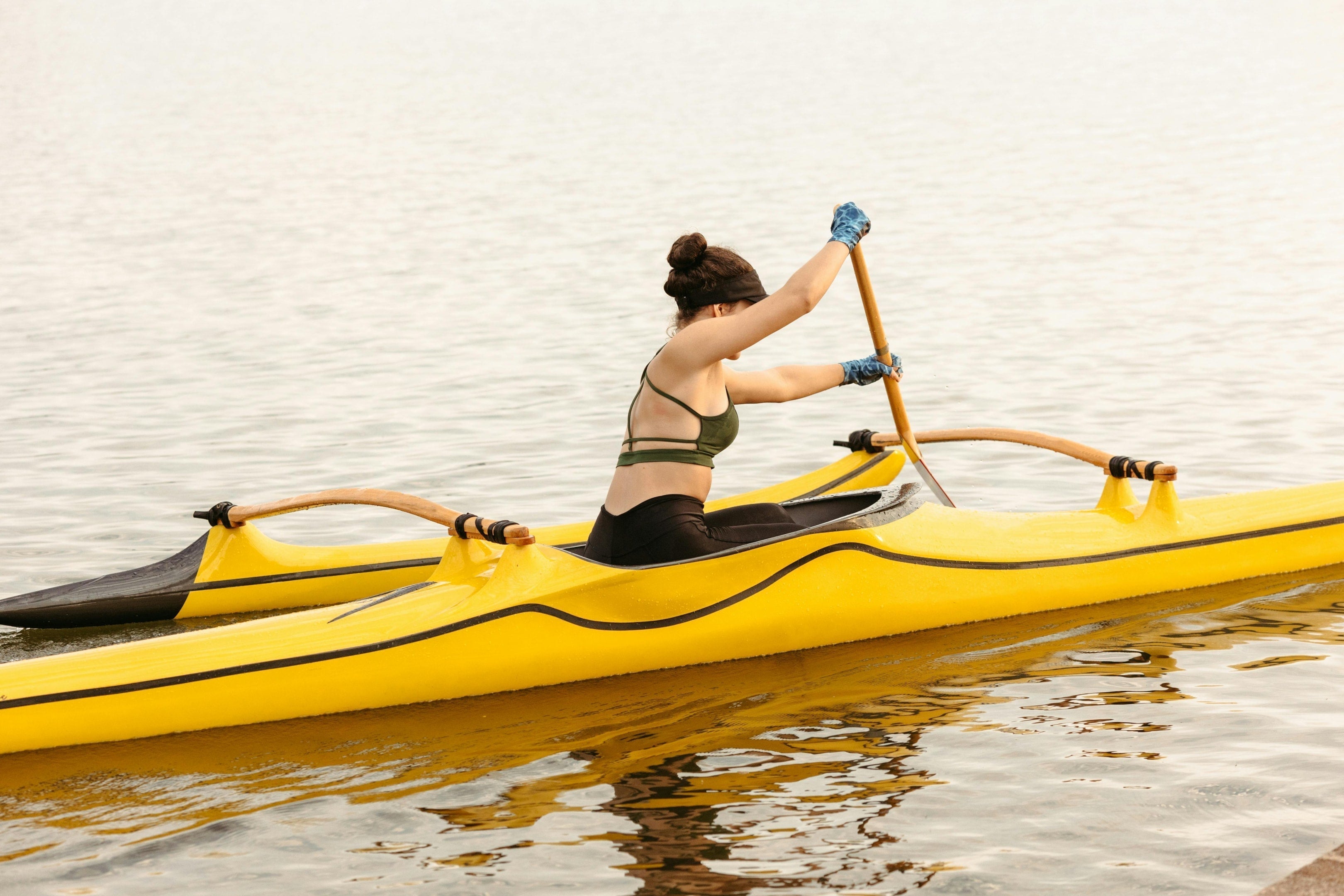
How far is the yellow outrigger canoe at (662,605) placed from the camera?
16.6 feet

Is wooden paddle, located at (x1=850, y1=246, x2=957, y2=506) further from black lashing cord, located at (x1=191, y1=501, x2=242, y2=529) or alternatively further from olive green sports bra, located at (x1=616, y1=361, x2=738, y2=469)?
black lashing cord, located at (x1=191, y1=501, x2=242, y2=529)

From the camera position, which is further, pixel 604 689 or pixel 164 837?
pixel 604 689

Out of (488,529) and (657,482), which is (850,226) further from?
(488,529)

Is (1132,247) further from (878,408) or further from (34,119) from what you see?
(34,119)

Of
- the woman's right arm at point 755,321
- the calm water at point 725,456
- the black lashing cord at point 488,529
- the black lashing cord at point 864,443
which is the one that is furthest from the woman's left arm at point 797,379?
the calm water at point 725,456

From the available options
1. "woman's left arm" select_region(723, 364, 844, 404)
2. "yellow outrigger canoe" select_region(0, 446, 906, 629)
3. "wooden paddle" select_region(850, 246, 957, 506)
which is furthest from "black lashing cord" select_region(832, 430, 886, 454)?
"woman's left arm" select_region(723, 364, 844, 404)

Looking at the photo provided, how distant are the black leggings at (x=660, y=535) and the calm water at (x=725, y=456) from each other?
483mm

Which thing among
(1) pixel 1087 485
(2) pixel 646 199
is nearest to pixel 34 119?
(2) pixel 646 199

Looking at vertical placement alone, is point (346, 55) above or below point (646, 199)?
above

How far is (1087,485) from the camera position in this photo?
841 centimetres

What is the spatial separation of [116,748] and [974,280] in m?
11.7

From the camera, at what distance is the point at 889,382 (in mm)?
6570

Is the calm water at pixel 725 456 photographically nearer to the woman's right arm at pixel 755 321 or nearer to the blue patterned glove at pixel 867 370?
the blue patterned glove at pixel 867 370

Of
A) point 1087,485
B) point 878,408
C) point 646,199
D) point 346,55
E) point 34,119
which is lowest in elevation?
point 1087,485
